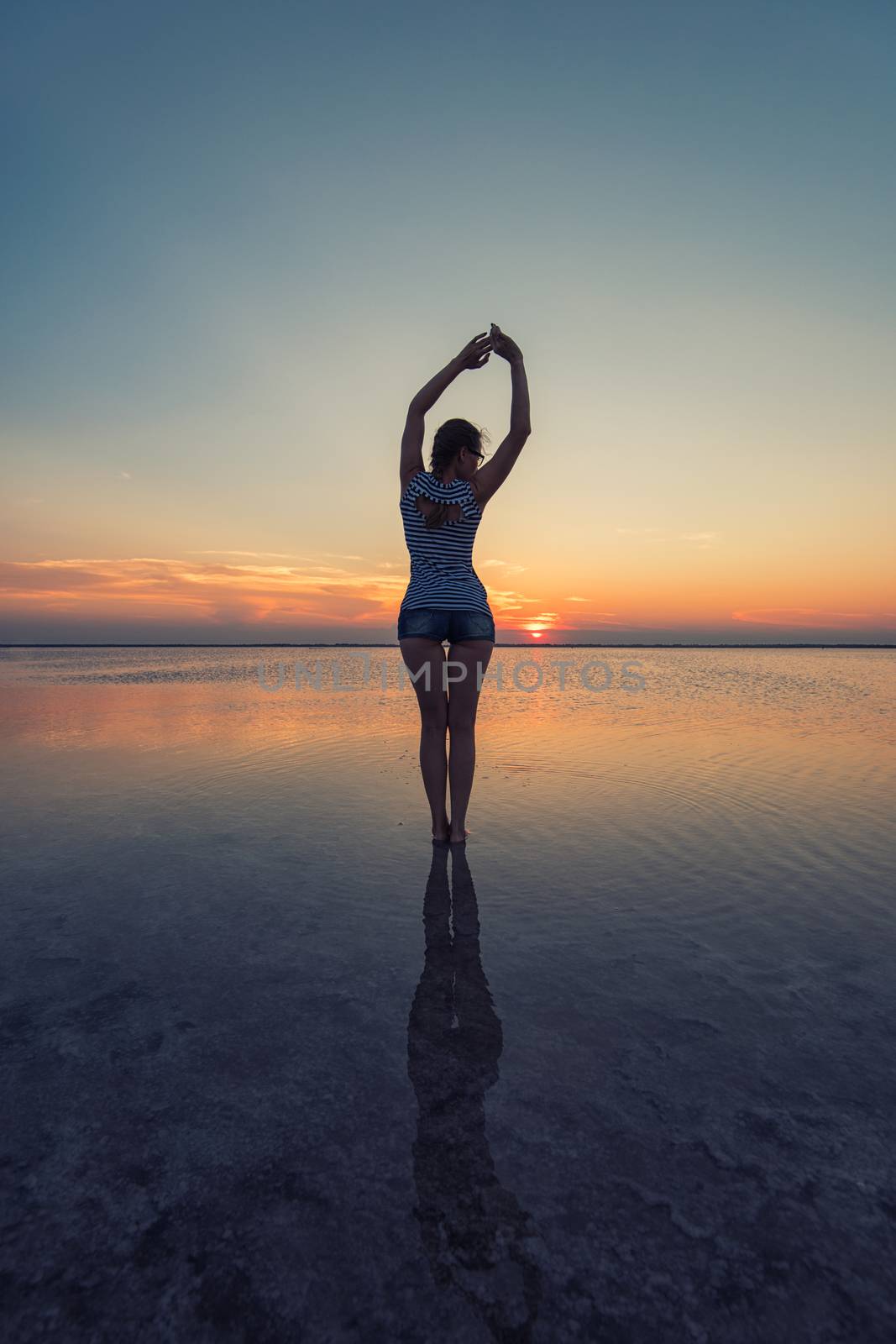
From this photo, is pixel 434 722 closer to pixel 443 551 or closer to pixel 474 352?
pixel 443 551

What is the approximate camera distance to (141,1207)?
4.18ft

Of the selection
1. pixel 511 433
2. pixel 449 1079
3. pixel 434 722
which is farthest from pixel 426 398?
pixel 449 1079

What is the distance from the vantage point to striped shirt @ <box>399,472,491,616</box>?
377 centimetres

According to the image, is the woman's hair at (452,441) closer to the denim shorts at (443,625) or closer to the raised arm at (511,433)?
the raised arm at (511,433)

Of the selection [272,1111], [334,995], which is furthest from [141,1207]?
[334,995]

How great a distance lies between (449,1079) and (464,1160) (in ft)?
0.89

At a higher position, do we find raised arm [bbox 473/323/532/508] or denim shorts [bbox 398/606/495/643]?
raised arm [bbox 473/323/532/508]

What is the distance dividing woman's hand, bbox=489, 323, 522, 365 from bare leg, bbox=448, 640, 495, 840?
1.64m

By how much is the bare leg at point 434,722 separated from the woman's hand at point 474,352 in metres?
1.59

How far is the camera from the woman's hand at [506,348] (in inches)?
147

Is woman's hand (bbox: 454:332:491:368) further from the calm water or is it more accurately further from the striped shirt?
the calm water

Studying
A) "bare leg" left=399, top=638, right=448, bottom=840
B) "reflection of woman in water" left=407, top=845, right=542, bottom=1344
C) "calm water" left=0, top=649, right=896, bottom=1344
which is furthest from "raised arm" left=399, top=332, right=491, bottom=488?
"reflection of woman in water" left=407, top=845, right=542, bottom=1344

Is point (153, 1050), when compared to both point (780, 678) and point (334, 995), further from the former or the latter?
point (780, 678)

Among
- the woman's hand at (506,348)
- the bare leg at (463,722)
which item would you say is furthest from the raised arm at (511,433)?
the bare leg at (463,722)
